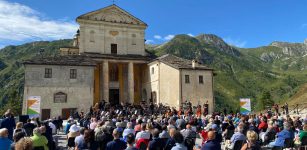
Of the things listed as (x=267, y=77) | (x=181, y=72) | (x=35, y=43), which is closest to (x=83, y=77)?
(x=181, y=72)

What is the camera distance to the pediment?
1684 inches

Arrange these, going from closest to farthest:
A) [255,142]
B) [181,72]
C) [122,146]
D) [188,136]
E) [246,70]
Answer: [255,142], [122,146], [188,136], [181,72], [246,70]

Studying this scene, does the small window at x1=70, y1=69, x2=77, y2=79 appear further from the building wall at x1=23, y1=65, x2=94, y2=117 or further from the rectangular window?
the rectangular window

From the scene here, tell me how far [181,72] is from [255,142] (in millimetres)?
29284

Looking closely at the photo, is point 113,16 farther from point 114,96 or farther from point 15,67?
point 15,67

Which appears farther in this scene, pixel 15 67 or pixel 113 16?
pixel 15 67

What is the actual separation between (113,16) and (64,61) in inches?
486

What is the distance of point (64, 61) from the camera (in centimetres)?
3528

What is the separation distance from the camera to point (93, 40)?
42469 mm

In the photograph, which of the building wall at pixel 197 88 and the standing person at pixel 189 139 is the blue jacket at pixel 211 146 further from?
the building wall at pixel 197 88

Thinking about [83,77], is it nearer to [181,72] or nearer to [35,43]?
[181,72]

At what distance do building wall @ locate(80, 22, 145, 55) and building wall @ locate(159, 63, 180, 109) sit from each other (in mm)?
7836

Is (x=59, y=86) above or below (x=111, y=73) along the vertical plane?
below

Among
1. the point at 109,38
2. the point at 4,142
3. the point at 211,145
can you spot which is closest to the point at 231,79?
the point at 109,38
